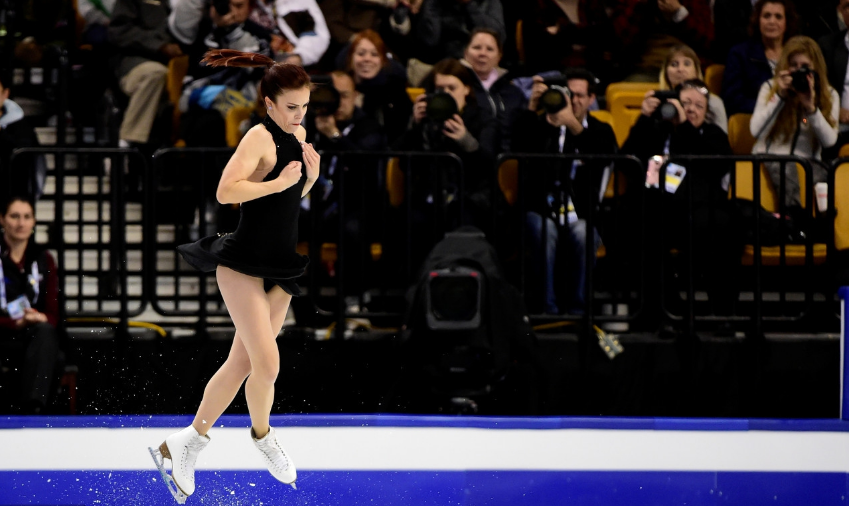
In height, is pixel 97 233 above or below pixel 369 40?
below

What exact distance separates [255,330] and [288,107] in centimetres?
63

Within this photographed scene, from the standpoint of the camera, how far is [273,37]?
5.86m

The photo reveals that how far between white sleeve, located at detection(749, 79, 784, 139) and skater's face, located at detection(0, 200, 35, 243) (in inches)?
142

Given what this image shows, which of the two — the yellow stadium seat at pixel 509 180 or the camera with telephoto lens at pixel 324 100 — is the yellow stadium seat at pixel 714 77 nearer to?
the yellow stadium seat at pixel 509 180

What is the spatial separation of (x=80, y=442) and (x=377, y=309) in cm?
176

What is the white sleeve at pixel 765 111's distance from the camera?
18.0 feet

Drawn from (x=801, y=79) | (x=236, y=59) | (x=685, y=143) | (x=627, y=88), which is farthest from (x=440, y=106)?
(x=236, y=59)

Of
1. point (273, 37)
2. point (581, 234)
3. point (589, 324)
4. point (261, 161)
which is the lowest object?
point (589, 324)

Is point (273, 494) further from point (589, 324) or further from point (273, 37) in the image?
point (273, 37)

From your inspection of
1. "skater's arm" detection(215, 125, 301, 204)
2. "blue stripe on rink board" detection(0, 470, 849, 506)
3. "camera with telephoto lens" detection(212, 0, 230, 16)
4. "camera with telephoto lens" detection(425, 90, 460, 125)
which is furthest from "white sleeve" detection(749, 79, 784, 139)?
"skater's arm" detection(215, 125, 301, 204)

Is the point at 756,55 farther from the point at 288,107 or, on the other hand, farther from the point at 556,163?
the point at 288,107

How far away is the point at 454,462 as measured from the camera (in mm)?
3570

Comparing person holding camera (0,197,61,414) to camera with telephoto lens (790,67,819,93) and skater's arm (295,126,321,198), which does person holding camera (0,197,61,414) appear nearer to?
skater's arm (295,126,321,198)

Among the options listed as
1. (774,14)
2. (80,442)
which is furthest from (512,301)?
(774,14)
